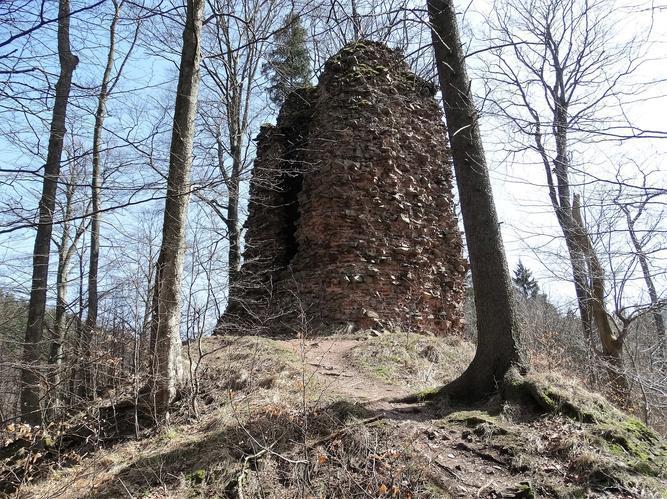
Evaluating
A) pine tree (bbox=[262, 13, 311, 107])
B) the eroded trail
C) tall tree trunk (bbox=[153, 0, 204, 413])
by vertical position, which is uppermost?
pine tree (bbox=[262, 13, 311, 107])

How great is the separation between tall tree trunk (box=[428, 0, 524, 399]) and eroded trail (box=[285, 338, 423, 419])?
2.47 feet

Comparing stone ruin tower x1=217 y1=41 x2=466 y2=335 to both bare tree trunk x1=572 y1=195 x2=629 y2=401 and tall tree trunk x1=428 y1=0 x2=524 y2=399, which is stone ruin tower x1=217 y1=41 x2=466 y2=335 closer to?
bare tree trunk x1=572 y1=195 x2=629 y2=401

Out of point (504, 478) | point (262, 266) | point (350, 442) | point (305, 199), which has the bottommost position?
point (504, 478)

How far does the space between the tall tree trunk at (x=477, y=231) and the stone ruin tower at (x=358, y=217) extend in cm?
391

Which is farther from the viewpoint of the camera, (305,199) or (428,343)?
(305,199)

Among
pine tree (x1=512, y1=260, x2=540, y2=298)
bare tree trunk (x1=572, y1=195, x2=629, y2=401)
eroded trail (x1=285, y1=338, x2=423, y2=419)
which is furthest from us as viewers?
pine tree (x1=512, y1=260, x2=540, y2=298)

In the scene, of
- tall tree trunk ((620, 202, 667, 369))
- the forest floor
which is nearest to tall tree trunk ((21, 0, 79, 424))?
the forest floor

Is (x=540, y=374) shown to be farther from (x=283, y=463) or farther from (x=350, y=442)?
(x=283, y=463)

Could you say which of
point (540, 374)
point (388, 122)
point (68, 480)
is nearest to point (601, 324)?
point (540, 374)

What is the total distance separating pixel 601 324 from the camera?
377 inches

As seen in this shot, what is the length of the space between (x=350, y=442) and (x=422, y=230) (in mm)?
6950

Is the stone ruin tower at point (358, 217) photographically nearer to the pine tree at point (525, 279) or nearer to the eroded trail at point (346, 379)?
the eroded trail at point (346, 379)

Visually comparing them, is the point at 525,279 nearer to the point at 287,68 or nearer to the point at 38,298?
the point at 287,68

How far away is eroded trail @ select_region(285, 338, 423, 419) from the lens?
5160 mm
